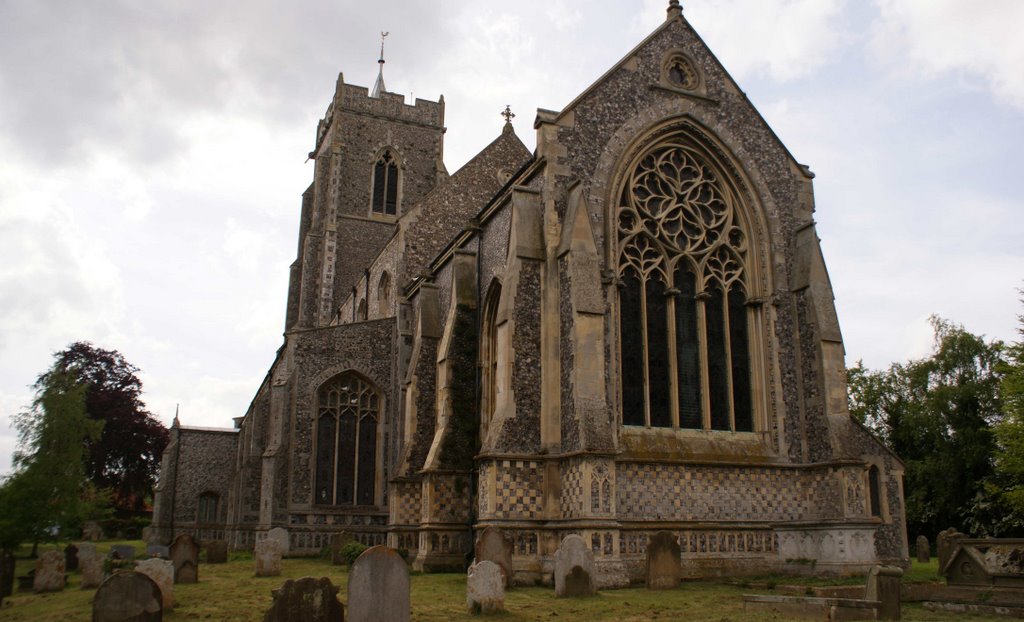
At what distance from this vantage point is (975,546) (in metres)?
15.5

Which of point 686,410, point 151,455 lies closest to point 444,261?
point 686,410

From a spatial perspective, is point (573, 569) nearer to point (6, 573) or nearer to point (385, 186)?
point (6, 573)

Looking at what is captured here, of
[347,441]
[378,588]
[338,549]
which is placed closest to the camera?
[378,588]

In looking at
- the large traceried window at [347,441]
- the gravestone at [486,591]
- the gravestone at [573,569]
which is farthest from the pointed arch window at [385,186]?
the gravestone at [486,591]

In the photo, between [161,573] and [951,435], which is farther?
[951,435]

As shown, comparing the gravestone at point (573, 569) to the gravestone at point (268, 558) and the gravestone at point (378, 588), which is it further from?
the gravestone at point (268, 558)

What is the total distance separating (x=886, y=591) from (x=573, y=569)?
460 cm

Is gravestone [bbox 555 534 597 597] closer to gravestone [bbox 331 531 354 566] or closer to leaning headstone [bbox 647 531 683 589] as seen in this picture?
leaning headstone [bbox 647 531 683 589]

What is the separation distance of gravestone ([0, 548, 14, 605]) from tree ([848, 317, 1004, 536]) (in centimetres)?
3377

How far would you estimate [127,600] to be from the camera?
9.16m

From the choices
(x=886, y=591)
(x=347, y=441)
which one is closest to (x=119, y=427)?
(x=347, y=441)

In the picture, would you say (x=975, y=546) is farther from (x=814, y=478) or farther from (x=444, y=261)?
(x=444, y=261)

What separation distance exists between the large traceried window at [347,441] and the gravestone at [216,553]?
3169mm

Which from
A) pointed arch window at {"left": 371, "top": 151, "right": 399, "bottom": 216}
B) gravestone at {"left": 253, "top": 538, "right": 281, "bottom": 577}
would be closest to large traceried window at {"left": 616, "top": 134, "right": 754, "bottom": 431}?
gravestone at {"left": 253, "top": 538, "right": 281, "bottom": 577}
